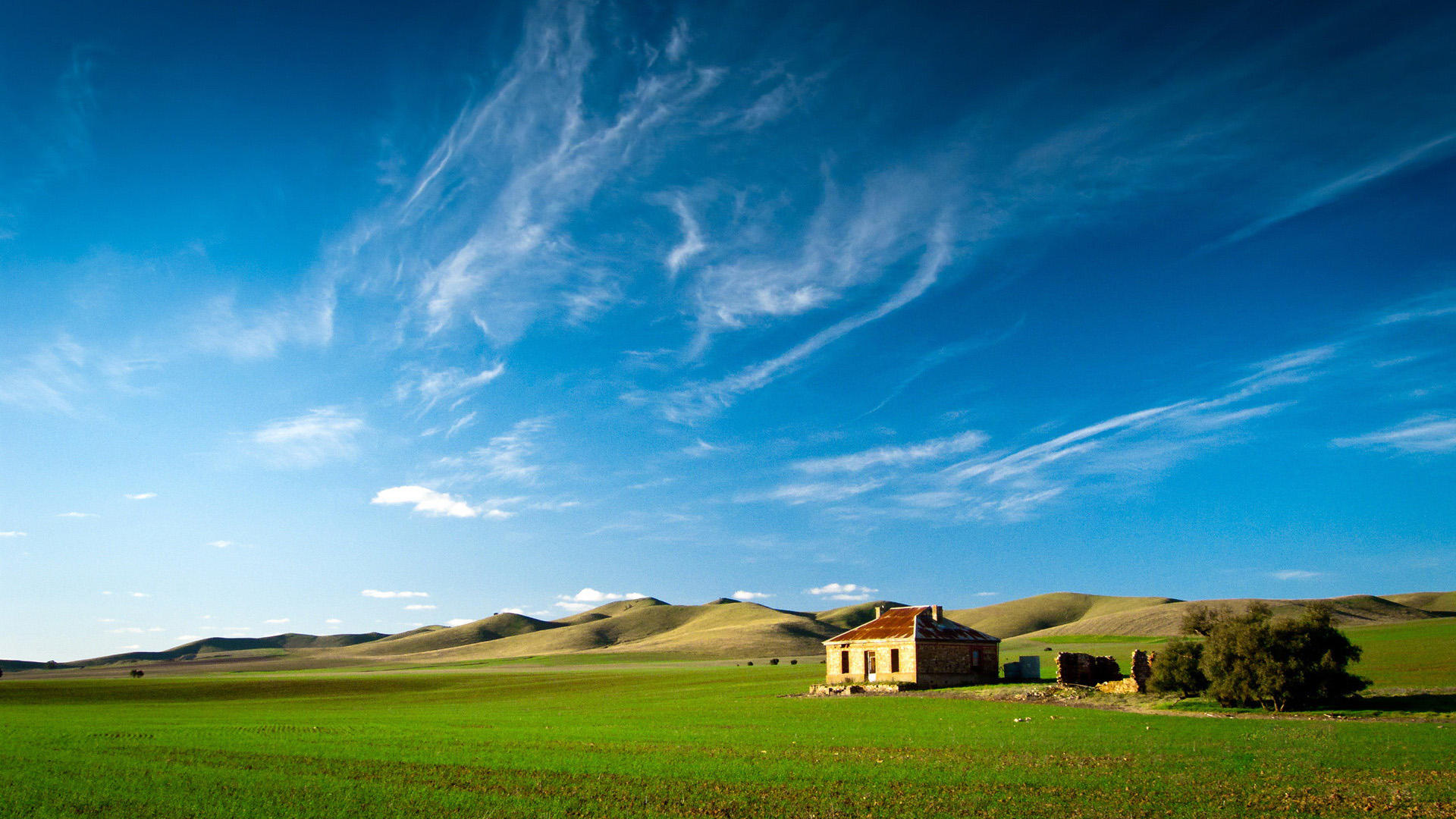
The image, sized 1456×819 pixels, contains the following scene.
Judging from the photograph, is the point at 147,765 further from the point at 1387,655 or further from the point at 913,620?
the point at 1387,655

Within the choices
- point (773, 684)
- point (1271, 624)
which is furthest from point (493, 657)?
point (1271, 624)

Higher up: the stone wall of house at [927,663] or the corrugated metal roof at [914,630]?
the corrugated metal roof at [914,630]

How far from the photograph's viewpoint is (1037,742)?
23375mm

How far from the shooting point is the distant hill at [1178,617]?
129500 mm

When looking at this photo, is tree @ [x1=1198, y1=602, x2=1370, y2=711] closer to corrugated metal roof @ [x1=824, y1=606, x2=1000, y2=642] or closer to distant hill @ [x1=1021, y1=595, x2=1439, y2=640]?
corrugated metal roof @ [x1=824, y1=606, x2=1000, y2=642]

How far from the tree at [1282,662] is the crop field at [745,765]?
11.6 feet

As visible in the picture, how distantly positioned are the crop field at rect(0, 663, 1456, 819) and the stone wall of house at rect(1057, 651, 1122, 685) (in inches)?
409

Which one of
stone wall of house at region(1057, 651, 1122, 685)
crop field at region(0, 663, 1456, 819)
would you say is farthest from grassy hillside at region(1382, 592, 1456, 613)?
crop field at region(0, 663, 1456, 819)

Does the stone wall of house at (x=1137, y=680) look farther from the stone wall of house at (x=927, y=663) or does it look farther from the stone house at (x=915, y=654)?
the stone wall of house at (x=927, y=663)

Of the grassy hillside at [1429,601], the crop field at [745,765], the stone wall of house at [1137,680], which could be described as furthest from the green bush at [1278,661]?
the grassy hillside at [1429,601]

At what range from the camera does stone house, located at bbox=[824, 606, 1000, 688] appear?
5166 centimetres

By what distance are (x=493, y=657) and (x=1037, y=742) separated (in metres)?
166

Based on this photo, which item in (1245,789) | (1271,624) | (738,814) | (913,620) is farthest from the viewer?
(913,620)

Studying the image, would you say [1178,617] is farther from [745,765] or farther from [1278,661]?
[745,765]
